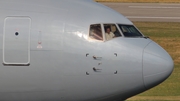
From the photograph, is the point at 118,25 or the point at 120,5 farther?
the point at 120,5

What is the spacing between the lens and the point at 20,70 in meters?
13.5

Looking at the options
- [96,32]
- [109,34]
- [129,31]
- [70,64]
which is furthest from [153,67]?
[70,64]

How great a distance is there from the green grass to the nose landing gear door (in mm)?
6856

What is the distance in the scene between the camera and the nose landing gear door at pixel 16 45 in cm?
1344

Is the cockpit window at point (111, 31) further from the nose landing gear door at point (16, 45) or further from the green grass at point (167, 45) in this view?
the green grass at point (167, 45)

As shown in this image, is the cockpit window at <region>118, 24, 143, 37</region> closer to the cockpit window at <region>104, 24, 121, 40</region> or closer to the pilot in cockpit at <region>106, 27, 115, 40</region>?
the cockpit window at <region>104, 24, 121, 40</region>

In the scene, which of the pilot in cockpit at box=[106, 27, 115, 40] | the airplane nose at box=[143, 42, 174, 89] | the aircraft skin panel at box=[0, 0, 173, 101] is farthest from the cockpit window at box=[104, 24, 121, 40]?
the airplane nose at box=[143, 42, 174, 89]

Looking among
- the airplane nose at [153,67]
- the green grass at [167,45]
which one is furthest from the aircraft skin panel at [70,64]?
the green grass at [167,45]

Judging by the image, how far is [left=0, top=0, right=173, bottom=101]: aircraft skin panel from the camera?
13430 millimetres

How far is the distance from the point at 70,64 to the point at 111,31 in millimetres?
1470

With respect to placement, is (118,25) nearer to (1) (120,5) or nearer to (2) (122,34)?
(2) (122,34)

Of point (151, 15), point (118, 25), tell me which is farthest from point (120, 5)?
point (118, 25)

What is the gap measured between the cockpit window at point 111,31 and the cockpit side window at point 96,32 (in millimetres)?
167

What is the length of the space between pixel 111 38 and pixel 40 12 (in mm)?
2055
